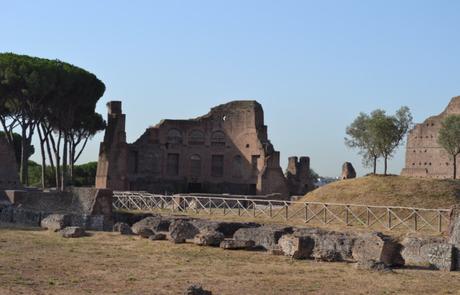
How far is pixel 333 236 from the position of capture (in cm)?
1695

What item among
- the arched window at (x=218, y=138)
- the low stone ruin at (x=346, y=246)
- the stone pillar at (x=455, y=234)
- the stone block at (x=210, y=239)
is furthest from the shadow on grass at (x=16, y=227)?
the arched window at (x=218, y=138)

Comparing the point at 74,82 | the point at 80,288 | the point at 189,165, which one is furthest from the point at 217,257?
the point at 189,165

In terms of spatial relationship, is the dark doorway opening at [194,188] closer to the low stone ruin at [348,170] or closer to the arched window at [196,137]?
the arched window at [196,137]

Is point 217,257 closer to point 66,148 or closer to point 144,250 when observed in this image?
point 144,250

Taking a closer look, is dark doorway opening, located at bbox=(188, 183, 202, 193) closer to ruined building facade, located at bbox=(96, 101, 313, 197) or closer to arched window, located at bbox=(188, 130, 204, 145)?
ruined building facade, located at bbox=(96, 101, 313, 197)

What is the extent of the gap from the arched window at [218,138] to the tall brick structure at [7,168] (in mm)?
17340

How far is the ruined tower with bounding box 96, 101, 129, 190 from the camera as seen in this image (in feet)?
150

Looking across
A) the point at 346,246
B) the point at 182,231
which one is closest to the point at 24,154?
the point at 182,231

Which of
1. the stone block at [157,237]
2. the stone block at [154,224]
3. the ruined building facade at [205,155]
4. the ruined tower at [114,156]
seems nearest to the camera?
the stone block at [157,237]

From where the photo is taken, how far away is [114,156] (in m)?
46.4

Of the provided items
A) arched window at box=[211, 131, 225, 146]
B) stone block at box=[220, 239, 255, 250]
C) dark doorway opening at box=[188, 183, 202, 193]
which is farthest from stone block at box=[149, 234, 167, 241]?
arched window at box=[211, 131, 225, 146]

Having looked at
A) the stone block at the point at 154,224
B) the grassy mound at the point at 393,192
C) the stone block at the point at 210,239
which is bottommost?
the stone block at the point at 210,239

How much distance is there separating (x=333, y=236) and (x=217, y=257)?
3000 millimetres

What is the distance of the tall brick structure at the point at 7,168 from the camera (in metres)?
35.0
